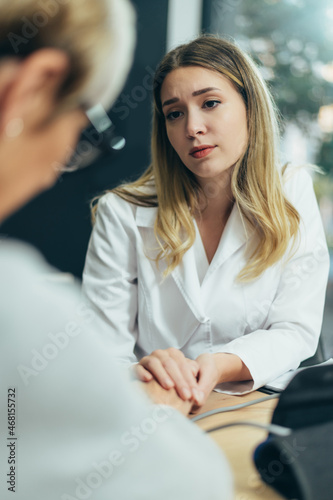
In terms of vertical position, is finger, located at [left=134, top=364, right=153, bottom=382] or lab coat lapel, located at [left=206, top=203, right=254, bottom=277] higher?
lab coat lapel, located at [left=206, top=203, right=254, bottom=277]

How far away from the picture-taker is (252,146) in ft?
2.68

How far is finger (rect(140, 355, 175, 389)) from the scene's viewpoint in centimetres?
53

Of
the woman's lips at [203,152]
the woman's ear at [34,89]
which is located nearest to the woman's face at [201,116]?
the woman's lips at [203,152]

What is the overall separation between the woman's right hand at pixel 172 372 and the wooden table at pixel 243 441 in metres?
0.03

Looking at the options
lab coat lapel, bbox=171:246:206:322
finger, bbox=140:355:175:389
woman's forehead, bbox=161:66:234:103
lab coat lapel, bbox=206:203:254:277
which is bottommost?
finger, bbox=140:355:175:389

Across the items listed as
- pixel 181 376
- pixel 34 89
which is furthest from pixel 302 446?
pixel 34 89

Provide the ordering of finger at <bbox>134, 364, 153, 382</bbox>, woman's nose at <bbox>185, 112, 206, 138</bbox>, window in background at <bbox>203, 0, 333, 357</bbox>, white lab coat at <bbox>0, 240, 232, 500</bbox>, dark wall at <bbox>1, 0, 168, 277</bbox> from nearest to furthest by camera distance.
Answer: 1. white lab coat at <bbox>0, 240, 232, 500</bbox>
2. finger at <bbox>134, 364, 153, 382</bbox>
3. woman's nose at <bbox>185, 112, 206, 138</bbox>
4. dark wall at <bbox>1, 0, 168, 277</bbox>
5. window in background at <bbox>203, 0, 333, 357</bbox>

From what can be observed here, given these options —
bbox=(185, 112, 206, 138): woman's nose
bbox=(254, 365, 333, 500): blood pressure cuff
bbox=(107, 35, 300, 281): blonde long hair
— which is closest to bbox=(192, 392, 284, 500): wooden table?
bbox=(254, 365, 333, 500): blood pressure cuff

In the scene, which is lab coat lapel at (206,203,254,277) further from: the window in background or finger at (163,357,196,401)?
the window in background

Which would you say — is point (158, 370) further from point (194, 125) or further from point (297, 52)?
point (297, 52)

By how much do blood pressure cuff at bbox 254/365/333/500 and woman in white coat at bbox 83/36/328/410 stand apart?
206 mm

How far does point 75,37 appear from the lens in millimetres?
344

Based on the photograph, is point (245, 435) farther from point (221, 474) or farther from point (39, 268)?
point (39, 268)

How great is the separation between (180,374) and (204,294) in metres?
0.21
